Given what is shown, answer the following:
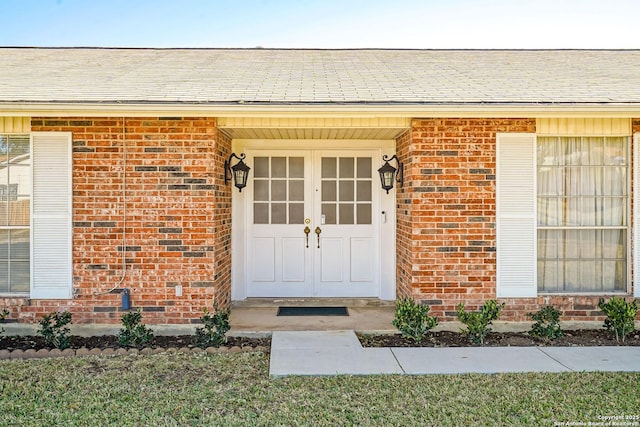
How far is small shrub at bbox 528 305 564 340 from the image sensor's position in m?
5.80

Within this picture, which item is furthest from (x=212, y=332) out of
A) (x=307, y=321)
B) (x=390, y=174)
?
(x=390, y=174)

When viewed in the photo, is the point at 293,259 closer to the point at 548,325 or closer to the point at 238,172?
the point at 238,172

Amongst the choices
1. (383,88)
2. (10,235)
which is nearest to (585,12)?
(383,88)

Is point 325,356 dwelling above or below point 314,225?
below

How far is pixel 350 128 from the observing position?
253 inches

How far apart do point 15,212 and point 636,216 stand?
7.24m

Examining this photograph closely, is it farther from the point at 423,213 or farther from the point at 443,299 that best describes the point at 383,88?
the point at 443,299

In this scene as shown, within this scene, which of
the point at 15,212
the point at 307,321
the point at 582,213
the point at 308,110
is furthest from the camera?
the point at 307,321

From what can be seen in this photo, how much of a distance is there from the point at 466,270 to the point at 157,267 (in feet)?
11.7

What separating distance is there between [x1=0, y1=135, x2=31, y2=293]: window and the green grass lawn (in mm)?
1548

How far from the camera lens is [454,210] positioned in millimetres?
6176

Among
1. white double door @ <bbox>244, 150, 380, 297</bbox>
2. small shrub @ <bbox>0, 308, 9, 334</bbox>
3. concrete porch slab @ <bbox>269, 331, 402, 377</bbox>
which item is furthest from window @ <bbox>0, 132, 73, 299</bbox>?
concrete porch slab @ <bbox>269, 331, 402, 377</bbox>

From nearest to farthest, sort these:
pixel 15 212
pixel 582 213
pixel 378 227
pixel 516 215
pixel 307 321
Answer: pixel 15 212
pixel 516 215
pixel 582 213
pixel 307 321
pixel 378 227

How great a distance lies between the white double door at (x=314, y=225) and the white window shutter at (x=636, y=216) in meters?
3.19
